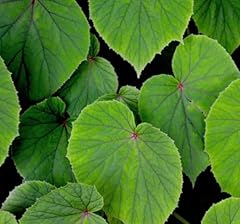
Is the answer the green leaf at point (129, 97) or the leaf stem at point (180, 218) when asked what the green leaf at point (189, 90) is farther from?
the leaf stem at point (180, 218)

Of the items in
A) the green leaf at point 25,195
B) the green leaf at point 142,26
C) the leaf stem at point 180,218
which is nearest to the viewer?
the green leaf at point 142,26

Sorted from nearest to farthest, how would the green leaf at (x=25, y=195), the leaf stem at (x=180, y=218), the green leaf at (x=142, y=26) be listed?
the green leaf at (x=142, y=26) < the green leaf at (x=25, y=195) < the leaf stem at (x=180, y=218)

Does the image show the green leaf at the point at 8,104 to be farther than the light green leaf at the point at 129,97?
No

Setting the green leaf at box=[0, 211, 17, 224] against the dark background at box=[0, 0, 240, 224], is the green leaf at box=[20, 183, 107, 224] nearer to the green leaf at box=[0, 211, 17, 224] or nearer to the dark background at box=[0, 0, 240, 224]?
the green leaf at box=[0, 211, 17, 224]

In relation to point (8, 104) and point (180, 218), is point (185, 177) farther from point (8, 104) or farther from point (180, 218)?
point (8, 104)

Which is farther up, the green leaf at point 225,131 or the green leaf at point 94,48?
the green leaf at point 94,48

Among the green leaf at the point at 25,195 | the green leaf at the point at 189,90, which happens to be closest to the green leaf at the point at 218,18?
the green leaf at the point at 189,90

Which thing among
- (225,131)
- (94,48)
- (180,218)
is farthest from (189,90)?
(180,218)

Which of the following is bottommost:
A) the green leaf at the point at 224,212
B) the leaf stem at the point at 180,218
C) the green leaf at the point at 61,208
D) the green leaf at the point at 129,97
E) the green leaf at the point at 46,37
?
the leaf stem at the point at 180,218
